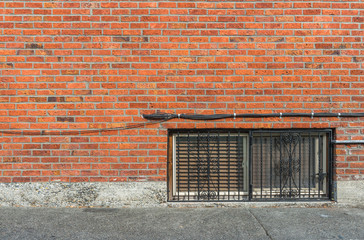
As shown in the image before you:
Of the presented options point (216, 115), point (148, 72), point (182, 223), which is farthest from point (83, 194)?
point (216, 115)

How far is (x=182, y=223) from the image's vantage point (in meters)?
3.22

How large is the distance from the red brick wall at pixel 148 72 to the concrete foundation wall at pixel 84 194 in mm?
105

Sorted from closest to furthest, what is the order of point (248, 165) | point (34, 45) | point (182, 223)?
point (182, 223) < point (34, 45) < point (248, 165)

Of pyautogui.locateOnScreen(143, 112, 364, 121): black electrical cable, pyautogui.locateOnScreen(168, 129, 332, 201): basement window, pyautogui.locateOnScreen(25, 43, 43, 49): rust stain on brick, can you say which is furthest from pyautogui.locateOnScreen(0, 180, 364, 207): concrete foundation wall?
pyautogui.locateOnScreen(25, 43, 43, 49): rust stain on brick

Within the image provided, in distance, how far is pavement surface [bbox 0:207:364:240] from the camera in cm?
292

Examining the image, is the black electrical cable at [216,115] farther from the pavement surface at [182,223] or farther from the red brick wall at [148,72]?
the pavement surface at [182,223]

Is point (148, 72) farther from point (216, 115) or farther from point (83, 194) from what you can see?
point (83, 194)

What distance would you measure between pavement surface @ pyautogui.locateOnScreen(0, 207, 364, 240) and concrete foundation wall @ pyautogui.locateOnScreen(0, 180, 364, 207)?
97mm

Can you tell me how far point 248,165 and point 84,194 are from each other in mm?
2179

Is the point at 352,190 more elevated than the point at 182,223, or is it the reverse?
the point at 352,190

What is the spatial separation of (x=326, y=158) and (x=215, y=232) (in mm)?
1965

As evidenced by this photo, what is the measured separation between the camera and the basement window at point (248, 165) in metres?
3.88

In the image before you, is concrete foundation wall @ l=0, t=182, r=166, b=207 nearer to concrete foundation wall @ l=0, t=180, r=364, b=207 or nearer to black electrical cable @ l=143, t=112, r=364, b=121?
concrete foundation wall @ l=0, t=180, r=364, b=207

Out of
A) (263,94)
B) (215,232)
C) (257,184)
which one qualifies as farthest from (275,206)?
(263,94)
